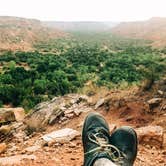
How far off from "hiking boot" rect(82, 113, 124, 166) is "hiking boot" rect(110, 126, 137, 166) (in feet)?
0.21

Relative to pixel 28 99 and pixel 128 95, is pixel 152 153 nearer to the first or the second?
pixel 128 95

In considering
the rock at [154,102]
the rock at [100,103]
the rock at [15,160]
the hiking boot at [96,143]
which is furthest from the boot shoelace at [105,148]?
the rock at [100,103]

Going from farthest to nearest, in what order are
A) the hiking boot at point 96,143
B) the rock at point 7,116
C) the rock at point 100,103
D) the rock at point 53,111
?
the rock at point 7,116
the rock at point 100,103
the rock at point 53,111
the hiking boot at point 96,143

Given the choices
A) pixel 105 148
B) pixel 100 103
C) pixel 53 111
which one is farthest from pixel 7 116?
pixel 105 148

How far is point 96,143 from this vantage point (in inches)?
131

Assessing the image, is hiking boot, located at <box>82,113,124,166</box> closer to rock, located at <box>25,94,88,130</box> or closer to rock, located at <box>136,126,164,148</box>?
rock, located at <box>136,126,164,148</box>

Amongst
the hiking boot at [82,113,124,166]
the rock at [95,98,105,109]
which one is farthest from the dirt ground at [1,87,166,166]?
the hiking boot at [82,113,124,166]

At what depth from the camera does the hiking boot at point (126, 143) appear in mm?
3325

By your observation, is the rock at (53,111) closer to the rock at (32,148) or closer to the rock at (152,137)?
the rock at (32,148)

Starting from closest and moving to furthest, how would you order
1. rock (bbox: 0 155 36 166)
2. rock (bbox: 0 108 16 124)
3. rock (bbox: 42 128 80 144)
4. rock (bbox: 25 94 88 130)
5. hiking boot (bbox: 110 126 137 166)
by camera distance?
hiking boot (bbox: 110 126 137 166) → rock (bbox: 0 155 36 166) → rock (bbox: 42 128 80 144) → rock (bbox: 25 94 88 130) → rock (bbox: 0 108 16 124)

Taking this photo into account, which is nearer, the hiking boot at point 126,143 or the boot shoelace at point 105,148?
the boot shoelace at point 105,148

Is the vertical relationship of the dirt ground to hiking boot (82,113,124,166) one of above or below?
below

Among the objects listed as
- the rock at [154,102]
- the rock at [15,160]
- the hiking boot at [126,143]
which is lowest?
the rock at [15,160]

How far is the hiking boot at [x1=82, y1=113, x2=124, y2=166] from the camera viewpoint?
9.83ft
